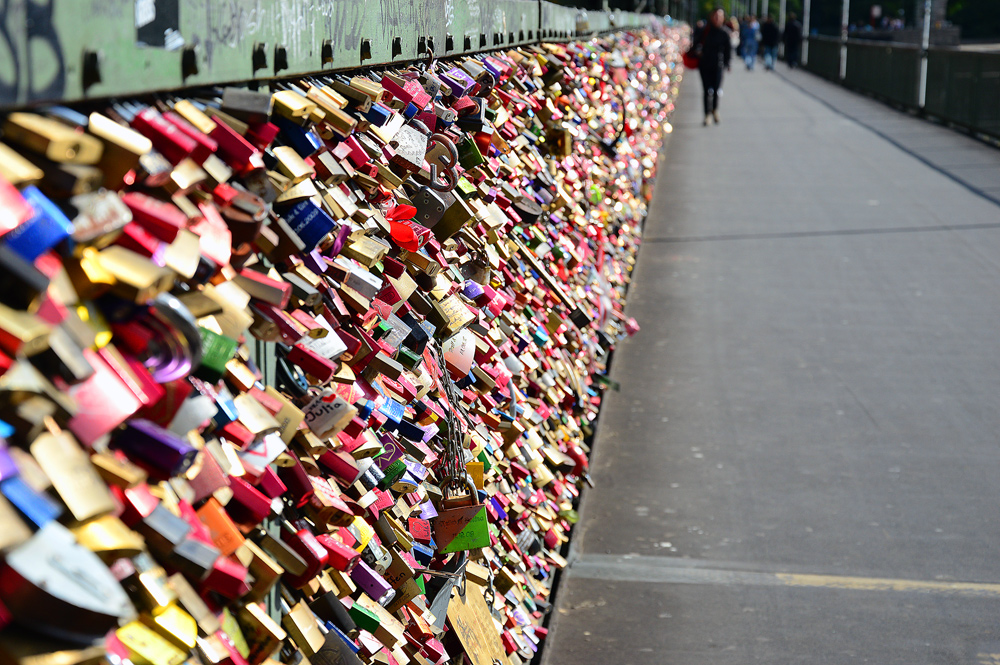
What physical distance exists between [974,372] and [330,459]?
225 inches

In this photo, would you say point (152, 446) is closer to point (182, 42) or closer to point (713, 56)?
point (182, 42)

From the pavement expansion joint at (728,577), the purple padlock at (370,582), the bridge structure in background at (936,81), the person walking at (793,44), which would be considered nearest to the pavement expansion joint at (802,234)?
the pavement expansion joint at (728,577)

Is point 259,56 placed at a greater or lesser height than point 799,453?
greater

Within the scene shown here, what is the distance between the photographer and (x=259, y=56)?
1.65m

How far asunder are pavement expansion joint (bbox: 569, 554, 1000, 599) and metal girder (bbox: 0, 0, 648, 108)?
Answer: 7.48 ft

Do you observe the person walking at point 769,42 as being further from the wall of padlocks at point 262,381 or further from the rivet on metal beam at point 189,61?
the rivet on metal beam at point 189,61

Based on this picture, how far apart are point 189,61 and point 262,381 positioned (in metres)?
0.46

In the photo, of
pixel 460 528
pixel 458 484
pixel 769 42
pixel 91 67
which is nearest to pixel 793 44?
pixel 769 42

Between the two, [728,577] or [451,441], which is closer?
[451,441]

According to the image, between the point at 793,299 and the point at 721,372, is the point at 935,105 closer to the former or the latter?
the point at 793,299

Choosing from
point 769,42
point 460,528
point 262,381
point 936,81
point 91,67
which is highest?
point 769,42

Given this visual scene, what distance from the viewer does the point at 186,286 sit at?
128 centimetres

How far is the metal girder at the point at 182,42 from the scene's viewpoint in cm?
101

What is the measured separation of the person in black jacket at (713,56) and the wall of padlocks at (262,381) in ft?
56.6
